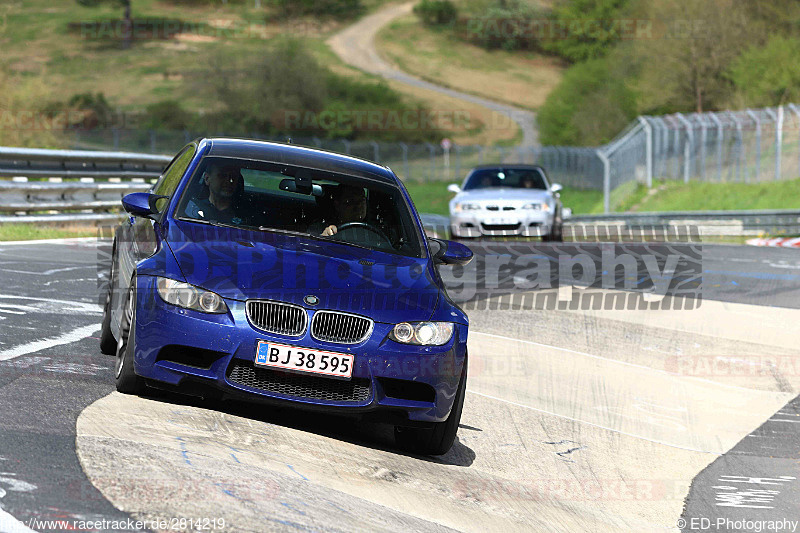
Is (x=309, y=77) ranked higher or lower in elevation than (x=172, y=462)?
lower

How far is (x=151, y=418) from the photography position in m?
6.06

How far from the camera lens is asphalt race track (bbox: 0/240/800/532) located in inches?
194

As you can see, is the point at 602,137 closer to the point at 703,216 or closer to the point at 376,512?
the point at 703,216

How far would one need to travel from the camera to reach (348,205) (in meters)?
7.52

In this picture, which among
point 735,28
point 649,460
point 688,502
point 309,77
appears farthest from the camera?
point 309,77

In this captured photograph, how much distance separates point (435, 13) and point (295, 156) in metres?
129

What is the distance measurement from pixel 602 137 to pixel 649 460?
69.7m

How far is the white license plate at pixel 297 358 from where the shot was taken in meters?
5.98

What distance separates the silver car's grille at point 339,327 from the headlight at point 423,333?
158 mm

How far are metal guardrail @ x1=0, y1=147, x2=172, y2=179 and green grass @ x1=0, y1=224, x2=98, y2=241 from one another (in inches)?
42.5

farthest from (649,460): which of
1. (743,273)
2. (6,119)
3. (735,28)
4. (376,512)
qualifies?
(735,28)

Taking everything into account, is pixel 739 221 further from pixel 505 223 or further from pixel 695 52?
pixel 695 52

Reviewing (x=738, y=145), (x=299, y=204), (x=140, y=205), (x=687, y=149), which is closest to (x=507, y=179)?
(x=299, y=204)

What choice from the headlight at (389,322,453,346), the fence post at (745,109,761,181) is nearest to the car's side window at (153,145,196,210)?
the headlight at (389,322,453,346)
